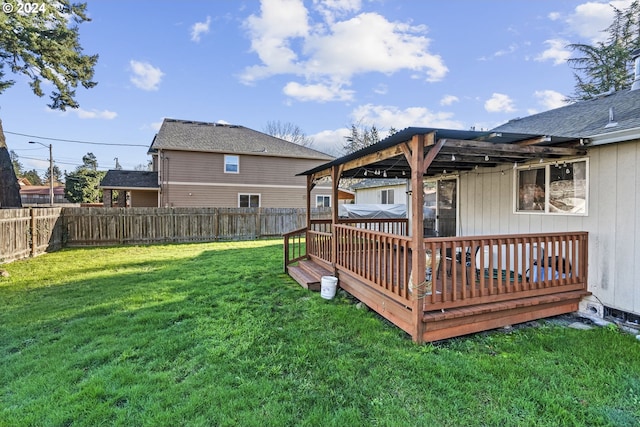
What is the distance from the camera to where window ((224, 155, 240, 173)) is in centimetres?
1735

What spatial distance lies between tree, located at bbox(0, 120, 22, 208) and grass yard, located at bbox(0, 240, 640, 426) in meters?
7.21

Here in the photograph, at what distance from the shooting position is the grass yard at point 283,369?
233cm

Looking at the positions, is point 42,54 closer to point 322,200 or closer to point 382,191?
point 322,200

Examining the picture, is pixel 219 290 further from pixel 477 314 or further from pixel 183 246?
pixel 183 246

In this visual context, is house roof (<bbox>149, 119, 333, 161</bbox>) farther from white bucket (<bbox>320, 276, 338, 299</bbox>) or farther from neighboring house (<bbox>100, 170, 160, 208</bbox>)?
white bucket (<bbox>320, 276, 338, 299</bbox>)

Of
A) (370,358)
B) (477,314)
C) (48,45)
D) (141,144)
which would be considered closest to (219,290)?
(370,358)

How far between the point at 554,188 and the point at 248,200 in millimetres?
15355

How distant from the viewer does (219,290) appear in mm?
5672

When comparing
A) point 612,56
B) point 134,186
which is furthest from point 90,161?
point 612,56

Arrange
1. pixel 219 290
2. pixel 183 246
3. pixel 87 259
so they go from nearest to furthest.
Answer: pixel 219 290
pixel 87 259
pixel 183 246

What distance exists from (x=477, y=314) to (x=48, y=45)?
48.9ft

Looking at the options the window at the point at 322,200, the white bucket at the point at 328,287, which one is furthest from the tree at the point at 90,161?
the white bucket at the point at 328,287

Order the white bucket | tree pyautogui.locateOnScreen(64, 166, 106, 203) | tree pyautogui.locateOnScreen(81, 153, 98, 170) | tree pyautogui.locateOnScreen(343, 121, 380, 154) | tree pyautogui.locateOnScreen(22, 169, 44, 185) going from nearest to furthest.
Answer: the white bucket, tree pyautogui.locateOnScreen(64, 166, 106, 203), tree pyautogui.locateOnScreen(343, 121, 380, 154), tree pyautogui.locateOnScreen(81, 153, 98, 170), tree pyautogui.locateOnScreen(22, 169, 44, 185)


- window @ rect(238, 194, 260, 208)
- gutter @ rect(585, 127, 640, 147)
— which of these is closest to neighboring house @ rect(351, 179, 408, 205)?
window @ rect(238, 194, 260, 208)
